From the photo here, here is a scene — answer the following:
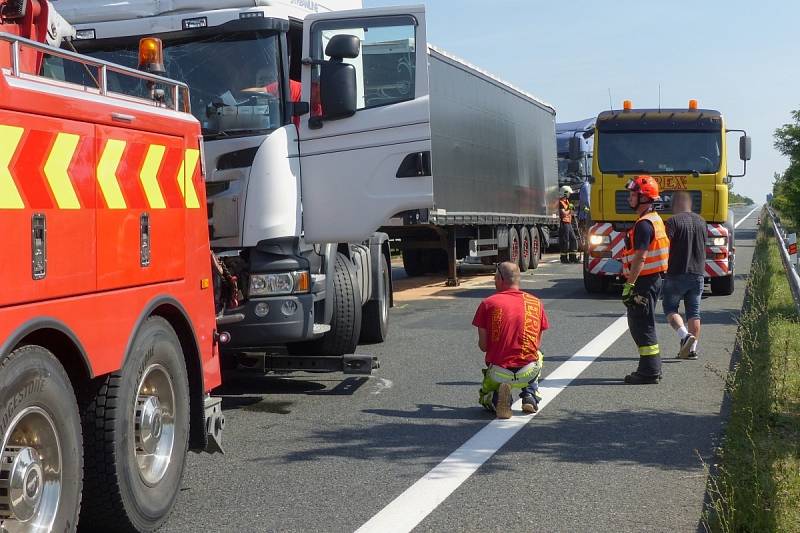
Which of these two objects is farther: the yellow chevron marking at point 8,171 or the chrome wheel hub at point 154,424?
the chrome wheel hub at point 154,424

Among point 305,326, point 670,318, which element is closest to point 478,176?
point 670,318

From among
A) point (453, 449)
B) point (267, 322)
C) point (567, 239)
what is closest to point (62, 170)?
point (453, 449)

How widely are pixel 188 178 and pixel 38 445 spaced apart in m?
1.89

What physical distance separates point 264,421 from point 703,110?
11882mm

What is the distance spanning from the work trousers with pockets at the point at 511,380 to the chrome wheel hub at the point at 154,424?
10.4 ft

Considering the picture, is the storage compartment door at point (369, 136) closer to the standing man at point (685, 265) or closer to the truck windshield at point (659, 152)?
the standing man at point (685, 265)

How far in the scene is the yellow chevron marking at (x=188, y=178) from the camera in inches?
216

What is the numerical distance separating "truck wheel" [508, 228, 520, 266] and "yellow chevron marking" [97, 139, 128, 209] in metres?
18.8

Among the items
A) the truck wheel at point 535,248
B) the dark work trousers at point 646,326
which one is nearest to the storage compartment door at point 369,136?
the dark work trousers at point 646,326

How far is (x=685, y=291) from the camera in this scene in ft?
36.3

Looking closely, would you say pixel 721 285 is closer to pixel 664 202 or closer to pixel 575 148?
pixel 664 202

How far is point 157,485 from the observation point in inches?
200

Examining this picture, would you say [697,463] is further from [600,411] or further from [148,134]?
[148,134]

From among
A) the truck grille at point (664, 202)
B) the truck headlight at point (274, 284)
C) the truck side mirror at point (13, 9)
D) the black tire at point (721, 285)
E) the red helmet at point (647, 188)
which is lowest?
the black tire at point (721, 285)
